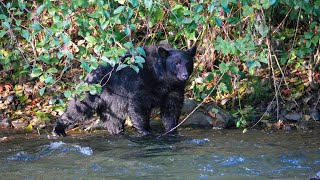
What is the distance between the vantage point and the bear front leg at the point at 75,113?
9812mm

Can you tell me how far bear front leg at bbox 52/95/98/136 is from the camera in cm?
981

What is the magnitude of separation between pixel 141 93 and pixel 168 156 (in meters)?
1.92

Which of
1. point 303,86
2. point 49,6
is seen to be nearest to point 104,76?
point 49,6

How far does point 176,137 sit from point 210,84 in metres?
1.96

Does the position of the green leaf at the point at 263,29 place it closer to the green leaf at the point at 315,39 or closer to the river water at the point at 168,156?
the green leaf at the point at 315,39

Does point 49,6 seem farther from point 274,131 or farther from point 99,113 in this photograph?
point 274,131

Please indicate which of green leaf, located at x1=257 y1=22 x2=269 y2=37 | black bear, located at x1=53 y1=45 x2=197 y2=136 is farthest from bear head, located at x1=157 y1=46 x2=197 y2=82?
green leaf, located at x1=257 y1=22 x2=269 y2=37

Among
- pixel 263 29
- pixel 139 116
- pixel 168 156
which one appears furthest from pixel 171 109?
pixel 168 156

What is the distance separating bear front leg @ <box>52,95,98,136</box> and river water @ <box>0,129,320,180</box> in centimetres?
26

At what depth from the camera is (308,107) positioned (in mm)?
10320

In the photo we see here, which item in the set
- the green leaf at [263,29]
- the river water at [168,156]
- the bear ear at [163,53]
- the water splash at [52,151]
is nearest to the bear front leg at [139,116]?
the river water at [168,156]

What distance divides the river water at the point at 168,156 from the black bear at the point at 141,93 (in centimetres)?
30

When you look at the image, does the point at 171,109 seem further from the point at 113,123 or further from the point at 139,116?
the point at 113,123

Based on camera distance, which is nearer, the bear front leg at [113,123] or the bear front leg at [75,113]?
the bear front leg at [75,113]
